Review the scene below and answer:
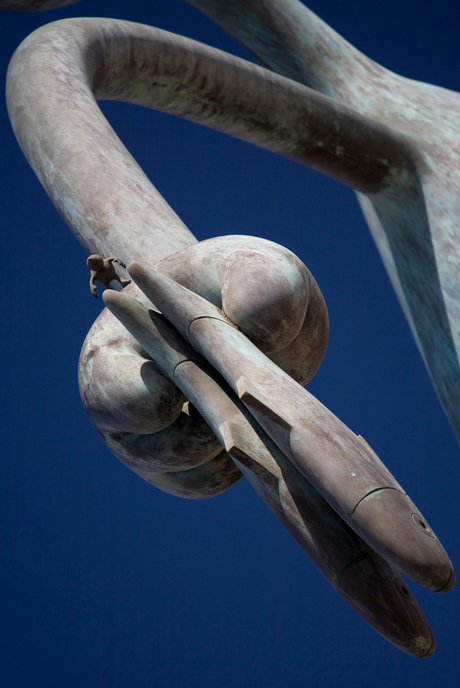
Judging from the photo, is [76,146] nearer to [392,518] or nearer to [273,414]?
[273,414]

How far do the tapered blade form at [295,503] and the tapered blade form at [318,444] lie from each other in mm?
20

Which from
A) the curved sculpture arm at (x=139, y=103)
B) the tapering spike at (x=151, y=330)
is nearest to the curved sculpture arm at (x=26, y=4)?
the curved sculpture arm at (x=139, y=103)

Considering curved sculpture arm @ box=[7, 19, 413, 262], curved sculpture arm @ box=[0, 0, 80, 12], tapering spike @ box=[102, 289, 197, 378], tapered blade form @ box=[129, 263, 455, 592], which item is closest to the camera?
tapered blade form @ box=[129, 263, 455, 592]

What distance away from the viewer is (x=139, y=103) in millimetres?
1364

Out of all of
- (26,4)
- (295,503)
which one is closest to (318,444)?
(295,503)

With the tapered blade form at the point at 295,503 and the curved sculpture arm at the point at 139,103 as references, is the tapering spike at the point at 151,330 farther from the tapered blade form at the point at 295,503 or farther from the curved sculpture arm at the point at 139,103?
the curved sculpture arm at the point at 139,103

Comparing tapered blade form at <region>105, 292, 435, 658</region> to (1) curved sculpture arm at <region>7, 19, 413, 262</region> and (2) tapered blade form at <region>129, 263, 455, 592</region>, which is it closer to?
(2) tapered blade form at <region>129, 263, 455, 592</region>

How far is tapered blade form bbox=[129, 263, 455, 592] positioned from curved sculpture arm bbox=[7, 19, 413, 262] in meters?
0.23

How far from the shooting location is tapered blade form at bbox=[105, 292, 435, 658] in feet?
1.76

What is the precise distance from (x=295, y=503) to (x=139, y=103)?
0.99 metres

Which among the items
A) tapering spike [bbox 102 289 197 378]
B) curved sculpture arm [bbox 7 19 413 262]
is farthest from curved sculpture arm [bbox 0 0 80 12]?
tapering spike [bbox 102 289 197 378]

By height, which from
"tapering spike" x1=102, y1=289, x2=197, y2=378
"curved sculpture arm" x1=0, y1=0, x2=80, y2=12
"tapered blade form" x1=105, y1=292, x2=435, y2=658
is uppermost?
"curved sculpture arm" x1=0, y1=0, x2=80, y2=12

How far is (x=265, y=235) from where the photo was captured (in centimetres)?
402

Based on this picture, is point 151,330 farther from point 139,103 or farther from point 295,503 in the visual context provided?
point 139,103
